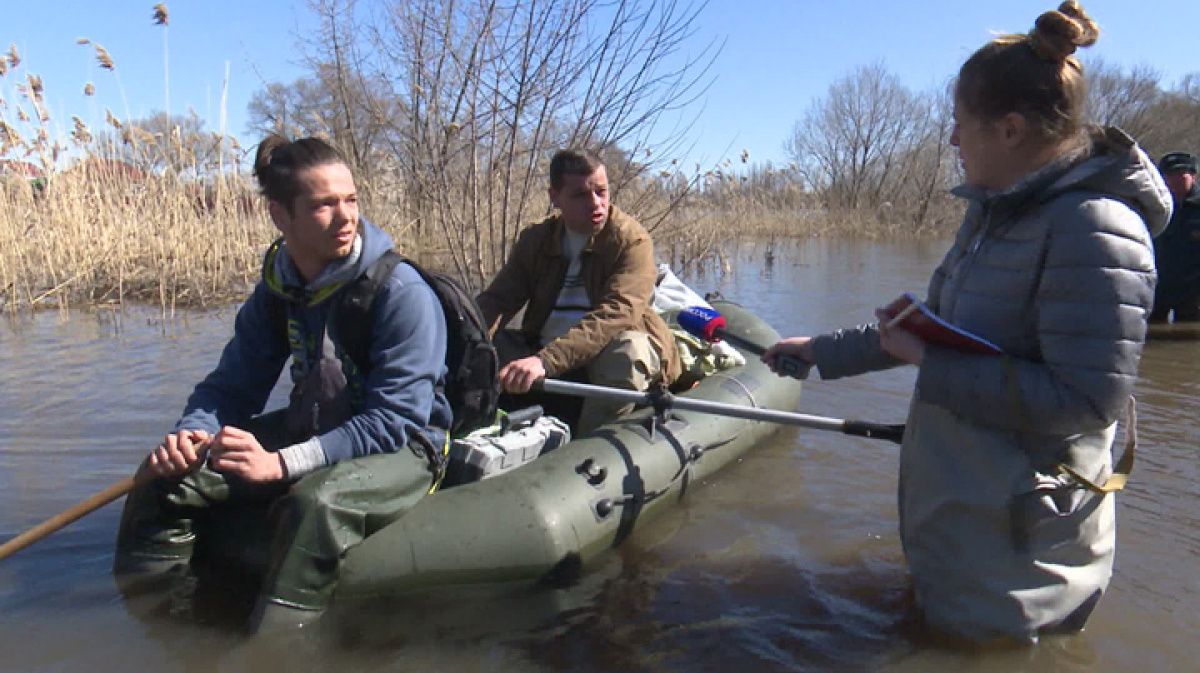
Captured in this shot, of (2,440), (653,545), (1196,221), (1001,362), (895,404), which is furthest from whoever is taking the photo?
(1196,221)

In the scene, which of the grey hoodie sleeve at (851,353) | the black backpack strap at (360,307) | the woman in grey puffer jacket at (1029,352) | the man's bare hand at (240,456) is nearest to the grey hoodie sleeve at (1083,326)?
the woman in grey puffer jacket at (1029,352)

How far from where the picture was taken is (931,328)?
1.88 meters

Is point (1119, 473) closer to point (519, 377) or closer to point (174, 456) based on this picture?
point (519, 377)

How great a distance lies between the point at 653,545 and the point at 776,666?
881 mm

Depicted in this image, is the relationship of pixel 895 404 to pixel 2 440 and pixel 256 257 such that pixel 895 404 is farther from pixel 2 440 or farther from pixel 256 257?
pixel 256 257

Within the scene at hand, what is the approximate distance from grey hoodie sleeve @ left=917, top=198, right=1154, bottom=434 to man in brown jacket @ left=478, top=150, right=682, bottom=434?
1890 millimetres

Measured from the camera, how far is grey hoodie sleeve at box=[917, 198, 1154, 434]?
1.70 meters

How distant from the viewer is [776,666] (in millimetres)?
2406

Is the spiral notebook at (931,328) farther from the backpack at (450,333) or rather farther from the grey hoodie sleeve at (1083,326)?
the backpack at (450,333)

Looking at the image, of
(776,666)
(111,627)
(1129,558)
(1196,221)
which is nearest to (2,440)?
(111,627)

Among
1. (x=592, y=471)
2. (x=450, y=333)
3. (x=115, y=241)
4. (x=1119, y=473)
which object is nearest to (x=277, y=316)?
(x=450, y=333)

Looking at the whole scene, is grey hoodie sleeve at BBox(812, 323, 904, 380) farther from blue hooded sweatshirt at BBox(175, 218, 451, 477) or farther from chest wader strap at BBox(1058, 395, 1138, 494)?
blue hooded sweatshirt at BBox(175, 218, 451, 477)

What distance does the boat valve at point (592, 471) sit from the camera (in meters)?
3.00

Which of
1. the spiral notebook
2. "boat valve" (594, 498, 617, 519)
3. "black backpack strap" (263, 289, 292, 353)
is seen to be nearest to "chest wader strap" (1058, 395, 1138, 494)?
the spiral notebook
